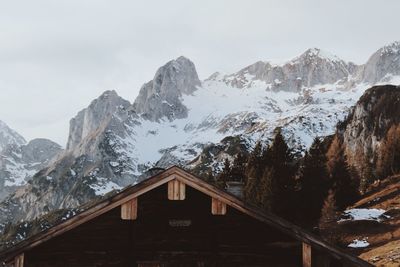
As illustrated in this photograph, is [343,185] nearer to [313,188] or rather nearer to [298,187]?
[313,188]

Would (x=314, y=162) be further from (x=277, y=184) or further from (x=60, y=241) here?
(x=60, y=241)

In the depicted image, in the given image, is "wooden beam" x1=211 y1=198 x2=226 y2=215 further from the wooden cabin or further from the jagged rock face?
the jagged rock face

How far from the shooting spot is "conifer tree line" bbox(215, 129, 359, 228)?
205ft

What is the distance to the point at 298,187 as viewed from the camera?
6694 cm


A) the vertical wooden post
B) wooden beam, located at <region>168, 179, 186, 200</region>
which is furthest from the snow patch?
wooden beam, located at <region>168, 179, 186, 200</region>

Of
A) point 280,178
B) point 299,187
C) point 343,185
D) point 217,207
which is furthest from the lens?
point 343,185

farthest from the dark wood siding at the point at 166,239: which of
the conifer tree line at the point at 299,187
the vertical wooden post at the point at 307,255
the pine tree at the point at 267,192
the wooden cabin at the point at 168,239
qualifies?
the pine tree at the point at 267,192

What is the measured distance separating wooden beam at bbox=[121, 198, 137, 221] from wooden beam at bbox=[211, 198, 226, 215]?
2.16 metres

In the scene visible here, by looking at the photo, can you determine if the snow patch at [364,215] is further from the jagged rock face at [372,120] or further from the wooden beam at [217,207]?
the jagged rock face at [372,120]

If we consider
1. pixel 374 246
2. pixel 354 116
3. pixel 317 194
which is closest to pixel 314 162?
pixel 317 194

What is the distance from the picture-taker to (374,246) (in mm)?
A: 49031

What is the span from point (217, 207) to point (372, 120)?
465 ft

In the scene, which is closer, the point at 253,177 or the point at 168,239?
the point at 168,239

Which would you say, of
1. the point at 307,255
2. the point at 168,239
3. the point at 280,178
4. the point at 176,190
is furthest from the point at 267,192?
the point at 176,190
